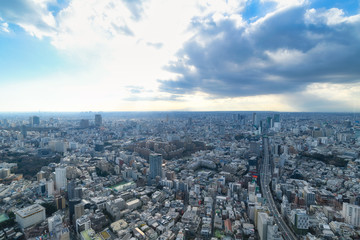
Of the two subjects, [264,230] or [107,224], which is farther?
[107,224]

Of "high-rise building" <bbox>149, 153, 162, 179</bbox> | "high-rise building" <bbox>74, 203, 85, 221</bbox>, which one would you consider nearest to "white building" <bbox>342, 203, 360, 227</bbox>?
"high-rise building" <bbox>149, 153, 162, 179</bbox>

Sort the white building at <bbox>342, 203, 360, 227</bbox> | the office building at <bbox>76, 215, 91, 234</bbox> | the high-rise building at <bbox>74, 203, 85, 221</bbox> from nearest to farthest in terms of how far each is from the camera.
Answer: the office building at <bbox>76, 215, 91, 234</bbox>
the white building at <bbox>342, 203, 360, 227</bbox>
the high-rise building at <bbox>74, 203, 85, 221</bbox>

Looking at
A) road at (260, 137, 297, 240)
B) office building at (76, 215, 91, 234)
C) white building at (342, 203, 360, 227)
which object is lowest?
road at (260, 137, 297, 240)

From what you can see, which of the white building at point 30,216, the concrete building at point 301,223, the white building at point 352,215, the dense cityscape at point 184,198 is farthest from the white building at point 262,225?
the white building at point 30,216

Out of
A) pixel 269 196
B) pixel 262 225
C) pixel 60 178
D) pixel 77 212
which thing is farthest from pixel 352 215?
pixel 60 178

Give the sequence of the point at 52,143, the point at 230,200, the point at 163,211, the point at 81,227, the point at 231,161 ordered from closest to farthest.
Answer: the point at 81,227
the point at 163,211
the point at 230,200
the point at 231,161
the point at 52,143

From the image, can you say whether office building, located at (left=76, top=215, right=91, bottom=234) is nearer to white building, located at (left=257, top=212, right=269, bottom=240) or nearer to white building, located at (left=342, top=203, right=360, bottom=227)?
white building, located at (left=257, top=212, right=269, bottom=240)

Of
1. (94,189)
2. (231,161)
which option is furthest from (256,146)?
(94,189)

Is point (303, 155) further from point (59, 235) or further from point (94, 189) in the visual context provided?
point (59, 235)
